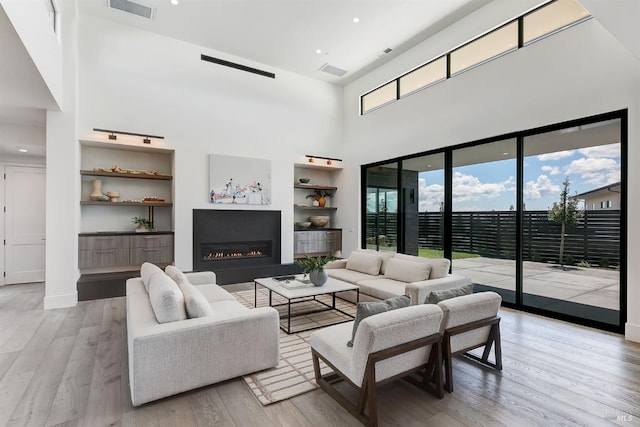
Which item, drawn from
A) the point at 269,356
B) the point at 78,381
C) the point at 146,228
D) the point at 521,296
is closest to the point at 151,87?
the point at 146,228

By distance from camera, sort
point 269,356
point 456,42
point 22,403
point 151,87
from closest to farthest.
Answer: point 22,403 < point 269,356 < point 456,42 < point 151,87

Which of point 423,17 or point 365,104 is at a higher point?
point 423,17

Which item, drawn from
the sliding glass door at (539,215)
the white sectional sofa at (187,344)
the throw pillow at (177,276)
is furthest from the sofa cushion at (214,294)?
the sliding glass door at (539,215)

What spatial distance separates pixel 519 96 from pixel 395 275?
126 inches

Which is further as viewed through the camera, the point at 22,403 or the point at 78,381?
the point at 78,381

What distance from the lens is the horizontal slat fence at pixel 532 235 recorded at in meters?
3.86

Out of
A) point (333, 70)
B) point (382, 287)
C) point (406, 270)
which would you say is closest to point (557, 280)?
point (406, 270)

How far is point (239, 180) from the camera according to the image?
6.62 m

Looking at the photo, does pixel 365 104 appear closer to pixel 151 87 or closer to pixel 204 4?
pixel 204 4

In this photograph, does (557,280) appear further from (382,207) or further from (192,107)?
(192,107)

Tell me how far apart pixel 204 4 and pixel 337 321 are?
5.21 metres

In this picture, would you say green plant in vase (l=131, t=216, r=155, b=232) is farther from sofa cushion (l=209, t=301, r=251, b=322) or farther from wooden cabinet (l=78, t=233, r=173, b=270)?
sofa cushion (l=209, t=301, r=251, b=322)

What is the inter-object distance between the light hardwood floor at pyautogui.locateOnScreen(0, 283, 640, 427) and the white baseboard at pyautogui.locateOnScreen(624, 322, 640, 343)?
113mm

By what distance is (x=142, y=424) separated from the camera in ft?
6.70
